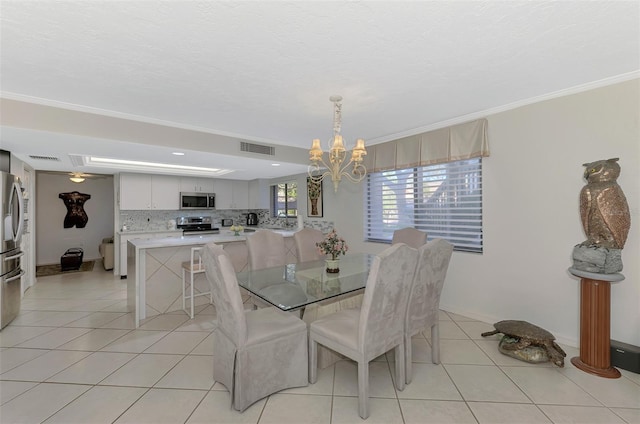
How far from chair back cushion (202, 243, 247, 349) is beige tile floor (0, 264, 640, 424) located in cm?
50

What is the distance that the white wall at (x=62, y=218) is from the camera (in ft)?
20.6

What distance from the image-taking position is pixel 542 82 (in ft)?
7.71

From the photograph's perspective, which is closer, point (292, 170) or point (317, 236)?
point (317, 236)

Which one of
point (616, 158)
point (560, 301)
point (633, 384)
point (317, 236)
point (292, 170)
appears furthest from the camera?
point (292, 170)

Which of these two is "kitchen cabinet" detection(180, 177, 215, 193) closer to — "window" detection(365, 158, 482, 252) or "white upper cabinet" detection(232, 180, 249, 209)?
"white upper cabinet" detection(232, 180, 249, 209)

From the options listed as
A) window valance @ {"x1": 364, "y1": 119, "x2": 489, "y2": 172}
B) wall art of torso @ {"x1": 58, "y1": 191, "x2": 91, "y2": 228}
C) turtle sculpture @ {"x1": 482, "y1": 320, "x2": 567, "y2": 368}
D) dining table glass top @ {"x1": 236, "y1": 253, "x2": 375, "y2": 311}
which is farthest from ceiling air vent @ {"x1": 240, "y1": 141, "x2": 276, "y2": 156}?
wall art of torso @ {"x1": 58, "y1": 191, "x2": 91, "y2": 228}

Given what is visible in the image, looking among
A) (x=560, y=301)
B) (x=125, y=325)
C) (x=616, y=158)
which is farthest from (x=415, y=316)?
(x=125, y=325)

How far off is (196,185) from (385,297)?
546 centimetres

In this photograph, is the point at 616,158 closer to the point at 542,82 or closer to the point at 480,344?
the point at 542,82

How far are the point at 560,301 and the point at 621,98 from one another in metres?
1.82

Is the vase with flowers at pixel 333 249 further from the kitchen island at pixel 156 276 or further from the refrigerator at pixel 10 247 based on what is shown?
the refrigerator at pixel 10 247

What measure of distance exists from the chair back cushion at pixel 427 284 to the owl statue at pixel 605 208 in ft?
3.74

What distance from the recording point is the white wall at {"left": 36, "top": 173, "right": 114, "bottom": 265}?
6.29 metres

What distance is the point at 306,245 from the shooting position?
348cm
